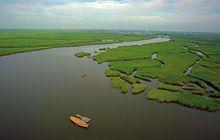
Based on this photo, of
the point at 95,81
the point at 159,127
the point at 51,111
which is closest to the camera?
the point at 159,127

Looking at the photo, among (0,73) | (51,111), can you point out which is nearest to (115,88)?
(51,111)

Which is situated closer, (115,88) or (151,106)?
(151,106)

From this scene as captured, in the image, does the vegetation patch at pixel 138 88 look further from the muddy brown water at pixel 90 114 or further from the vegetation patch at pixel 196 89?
the vegetation patch at pixel 196 89

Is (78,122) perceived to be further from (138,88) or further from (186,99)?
(186,99)

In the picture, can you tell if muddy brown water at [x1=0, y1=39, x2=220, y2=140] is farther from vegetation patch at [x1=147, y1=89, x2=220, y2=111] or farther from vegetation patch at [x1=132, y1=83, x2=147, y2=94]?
vegetation patch at [x1=132, y1=83, x2=147, y2=94]

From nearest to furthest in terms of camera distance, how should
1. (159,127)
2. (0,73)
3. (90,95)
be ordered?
(159,127)
(90,95)
(0,73)

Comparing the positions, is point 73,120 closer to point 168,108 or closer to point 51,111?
point 51,111

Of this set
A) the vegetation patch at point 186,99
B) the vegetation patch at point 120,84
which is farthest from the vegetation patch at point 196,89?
the vegetation patch at point 120,84
